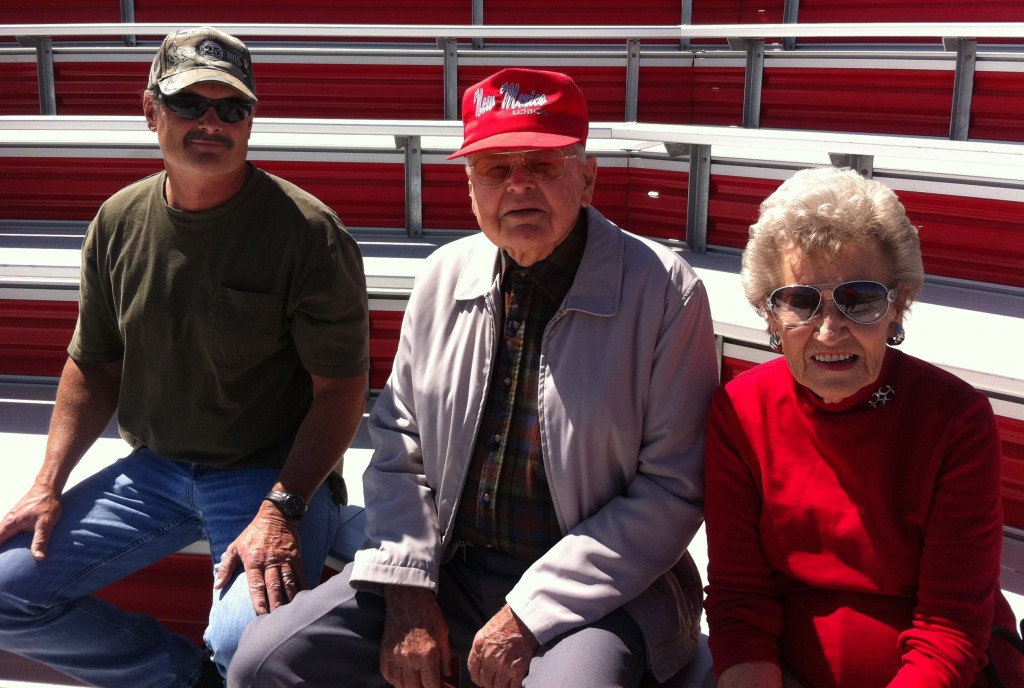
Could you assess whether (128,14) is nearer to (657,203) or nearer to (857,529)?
(657,203)

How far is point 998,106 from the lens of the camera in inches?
137

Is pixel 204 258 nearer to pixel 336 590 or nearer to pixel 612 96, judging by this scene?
pixel 336 590

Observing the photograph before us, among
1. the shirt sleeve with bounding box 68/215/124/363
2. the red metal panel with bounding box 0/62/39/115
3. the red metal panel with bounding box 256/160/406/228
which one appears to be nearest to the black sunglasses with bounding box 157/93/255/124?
the shirt sleeve with bounding box 68/215/124/363

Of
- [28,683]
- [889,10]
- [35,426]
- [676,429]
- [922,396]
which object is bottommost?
[28,683]

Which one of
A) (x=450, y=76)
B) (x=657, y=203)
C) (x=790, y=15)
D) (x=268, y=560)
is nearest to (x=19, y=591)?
(x=268, y=560)

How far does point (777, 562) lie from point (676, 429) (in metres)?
0.27

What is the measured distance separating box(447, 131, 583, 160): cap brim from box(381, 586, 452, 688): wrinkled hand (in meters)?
0.78

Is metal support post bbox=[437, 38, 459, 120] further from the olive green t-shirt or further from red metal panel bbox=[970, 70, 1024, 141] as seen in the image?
the olive green t-shirt

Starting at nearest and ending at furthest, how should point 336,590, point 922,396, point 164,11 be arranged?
point 922,396 → point 336,590 → point 164,11

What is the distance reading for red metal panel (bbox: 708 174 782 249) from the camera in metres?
3.61

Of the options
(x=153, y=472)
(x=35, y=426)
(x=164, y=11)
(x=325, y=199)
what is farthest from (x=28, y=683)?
(x=164, y=11)

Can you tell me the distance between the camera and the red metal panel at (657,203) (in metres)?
3.91

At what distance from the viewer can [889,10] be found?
4.43 m

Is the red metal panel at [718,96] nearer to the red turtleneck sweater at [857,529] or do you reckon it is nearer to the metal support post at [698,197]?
the metal support post at [698,197]
